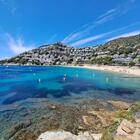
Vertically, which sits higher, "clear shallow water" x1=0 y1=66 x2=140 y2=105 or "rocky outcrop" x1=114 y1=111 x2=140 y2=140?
"rocky outcrop" x1=114 y1=111 x2=140 y2=140

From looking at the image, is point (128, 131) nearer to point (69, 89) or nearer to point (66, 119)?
point (66, 119)

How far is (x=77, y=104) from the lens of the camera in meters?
23.4

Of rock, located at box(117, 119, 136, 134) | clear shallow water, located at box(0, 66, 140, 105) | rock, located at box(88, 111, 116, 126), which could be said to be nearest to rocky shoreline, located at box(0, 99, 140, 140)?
rock, located at box(88, 111, 116, 126)

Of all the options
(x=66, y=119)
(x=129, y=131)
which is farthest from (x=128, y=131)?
(x=66, y=119)

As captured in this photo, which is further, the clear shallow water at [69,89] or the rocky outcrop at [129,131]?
the clear shallow water at [69,89]

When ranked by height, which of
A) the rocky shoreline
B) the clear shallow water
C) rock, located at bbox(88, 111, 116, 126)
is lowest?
the clear shallow water

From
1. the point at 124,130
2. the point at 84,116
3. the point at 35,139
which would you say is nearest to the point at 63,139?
the point at 35,139

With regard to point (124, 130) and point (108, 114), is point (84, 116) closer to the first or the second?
point (108, 114)

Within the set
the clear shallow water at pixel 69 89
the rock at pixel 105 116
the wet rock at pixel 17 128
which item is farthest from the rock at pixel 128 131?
the clear shallow water at pixel 69 89

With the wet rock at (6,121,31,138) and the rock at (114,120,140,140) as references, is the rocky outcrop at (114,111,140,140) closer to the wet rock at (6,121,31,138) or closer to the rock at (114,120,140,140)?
the rock at (114,120,140,140)

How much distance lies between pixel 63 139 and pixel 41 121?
5.81 meters

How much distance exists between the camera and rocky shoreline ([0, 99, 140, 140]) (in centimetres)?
1381

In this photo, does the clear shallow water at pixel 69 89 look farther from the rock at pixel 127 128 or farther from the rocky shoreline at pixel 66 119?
the rock at pixel 127 128

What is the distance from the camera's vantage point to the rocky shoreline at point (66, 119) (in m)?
13.8
